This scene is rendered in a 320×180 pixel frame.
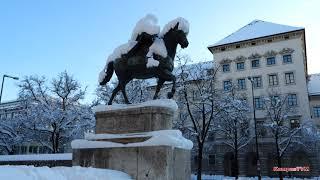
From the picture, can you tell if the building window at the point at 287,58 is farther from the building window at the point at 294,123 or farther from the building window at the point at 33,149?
the building window at the point at 33,149

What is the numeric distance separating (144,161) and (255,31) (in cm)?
5090

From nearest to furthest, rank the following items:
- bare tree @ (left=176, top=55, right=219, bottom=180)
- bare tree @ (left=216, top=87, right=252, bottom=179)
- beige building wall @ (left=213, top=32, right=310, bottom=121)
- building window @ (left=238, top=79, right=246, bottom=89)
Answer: bare tree @ (left=176, top=55, right=219, bottom=180)
bare tree @ (left=216, top=87, right=252, bottom=179)
beige building wall @ (left=213, top=32, right=310, bottom=121)
building window @ (left=238, top=79, right=246, bottom=89)

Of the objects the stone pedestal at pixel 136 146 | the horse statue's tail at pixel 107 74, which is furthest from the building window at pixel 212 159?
the stone pedestal at pixel 136 146

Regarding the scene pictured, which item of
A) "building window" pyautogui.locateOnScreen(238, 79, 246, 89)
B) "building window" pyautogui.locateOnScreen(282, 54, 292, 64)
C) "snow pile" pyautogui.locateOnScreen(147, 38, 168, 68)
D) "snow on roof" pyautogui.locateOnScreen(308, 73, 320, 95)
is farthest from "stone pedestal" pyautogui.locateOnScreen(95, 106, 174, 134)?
"snow on roof" pyautogui.locateOnScreen(308, 73, 320, 95)

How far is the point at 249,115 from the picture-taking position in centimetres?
4725

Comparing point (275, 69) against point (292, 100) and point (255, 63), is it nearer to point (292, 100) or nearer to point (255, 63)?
point (255, 63)

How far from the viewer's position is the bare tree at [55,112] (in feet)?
103

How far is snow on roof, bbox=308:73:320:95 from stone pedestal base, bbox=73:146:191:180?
48573 mm

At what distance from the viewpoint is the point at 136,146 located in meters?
7.07

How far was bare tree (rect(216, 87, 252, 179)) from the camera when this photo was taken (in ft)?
109

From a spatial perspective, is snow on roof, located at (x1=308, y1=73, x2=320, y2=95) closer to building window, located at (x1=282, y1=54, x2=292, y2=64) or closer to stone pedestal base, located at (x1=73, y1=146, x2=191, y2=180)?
building window, located at (x1=282, y1=54, x2=292, y2=64)

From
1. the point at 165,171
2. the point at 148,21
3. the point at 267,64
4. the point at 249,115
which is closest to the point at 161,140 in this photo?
the point at 165,171

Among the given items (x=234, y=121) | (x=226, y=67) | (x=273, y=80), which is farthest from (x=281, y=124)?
(x=226, y=67)

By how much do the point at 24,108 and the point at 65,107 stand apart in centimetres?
442
